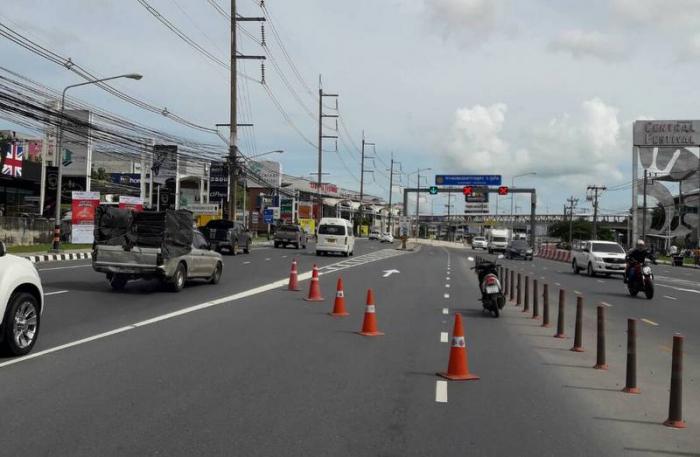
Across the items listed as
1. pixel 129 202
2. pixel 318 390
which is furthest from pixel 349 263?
pixel 318 390

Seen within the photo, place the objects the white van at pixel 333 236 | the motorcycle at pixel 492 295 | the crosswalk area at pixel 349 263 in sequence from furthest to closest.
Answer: the white van at pixel 333 236, the crosswalk area at pixel 349 263, the motorcycle at pixel 492 295

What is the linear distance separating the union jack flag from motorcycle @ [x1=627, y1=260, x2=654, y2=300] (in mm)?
38720

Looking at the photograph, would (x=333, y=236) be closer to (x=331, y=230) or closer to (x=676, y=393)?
(x=331, y=230)

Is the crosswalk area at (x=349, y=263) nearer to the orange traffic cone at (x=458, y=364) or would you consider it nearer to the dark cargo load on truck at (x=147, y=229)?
the dark cargo load on truck at (x=147, y=229)

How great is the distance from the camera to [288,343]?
9.92 m

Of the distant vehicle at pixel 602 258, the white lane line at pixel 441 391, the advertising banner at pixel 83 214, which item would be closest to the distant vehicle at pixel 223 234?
the advertising banner at pixel 83 214

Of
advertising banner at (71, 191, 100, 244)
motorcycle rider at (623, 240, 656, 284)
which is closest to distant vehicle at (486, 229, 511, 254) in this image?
advertising banner at (71, 191, 100, 244)

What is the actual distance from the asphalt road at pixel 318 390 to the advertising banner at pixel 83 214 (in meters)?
23.8

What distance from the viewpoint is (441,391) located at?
23.7ft

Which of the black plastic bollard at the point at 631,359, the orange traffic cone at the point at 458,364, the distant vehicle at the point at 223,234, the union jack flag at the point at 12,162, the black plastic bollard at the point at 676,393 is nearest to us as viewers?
the black plastic bollard at the point at 676,393

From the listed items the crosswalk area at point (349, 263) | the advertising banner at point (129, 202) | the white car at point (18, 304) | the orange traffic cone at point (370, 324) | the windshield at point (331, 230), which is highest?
the advertising banner at point (129, 202)

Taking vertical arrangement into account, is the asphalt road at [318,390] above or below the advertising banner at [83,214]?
below

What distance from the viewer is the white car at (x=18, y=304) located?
7863 millimetres

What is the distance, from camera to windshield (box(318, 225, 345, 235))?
41.8 m
